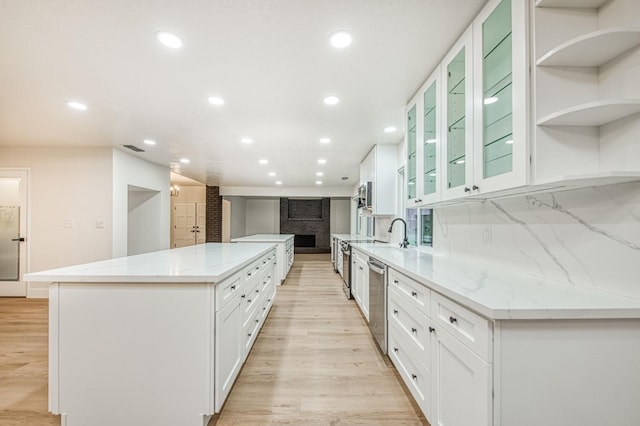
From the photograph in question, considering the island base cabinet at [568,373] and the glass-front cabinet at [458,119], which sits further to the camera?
the glass-front cabinet at [458,119]

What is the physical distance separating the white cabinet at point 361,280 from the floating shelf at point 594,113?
91.1 inches

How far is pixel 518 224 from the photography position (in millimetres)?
1769

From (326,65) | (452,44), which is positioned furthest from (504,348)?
(326,65)

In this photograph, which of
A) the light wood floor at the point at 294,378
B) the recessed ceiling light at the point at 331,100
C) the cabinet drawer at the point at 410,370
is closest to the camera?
the cabinet drawer at the point at 410,370

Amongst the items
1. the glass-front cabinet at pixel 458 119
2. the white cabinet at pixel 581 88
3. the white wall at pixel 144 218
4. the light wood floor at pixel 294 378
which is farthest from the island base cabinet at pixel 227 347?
the white wall at pixel 144 218

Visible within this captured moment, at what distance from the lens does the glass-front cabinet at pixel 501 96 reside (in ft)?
4.40

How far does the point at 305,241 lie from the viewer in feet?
40.2

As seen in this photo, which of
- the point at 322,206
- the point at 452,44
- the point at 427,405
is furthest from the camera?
the point at 322,206

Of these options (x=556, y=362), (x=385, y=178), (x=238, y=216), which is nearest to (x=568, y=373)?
(x=556, y=362)

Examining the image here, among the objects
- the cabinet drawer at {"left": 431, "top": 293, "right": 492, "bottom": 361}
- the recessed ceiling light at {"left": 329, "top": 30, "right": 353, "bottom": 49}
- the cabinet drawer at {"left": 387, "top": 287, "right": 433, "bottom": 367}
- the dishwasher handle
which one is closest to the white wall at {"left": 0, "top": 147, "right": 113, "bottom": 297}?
the dishwasher handle

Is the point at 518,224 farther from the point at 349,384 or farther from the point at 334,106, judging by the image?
the point at 334,106

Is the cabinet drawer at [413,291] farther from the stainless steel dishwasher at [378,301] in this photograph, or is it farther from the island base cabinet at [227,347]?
the island base cabinet at [227,347]

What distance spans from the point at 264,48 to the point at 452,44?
1.25 metres

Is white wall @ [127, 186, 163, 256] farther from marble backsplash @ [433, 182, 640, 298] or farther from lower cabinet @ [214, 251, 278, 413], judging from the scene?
marble backsplash @ [433, 182, 640, 298]
